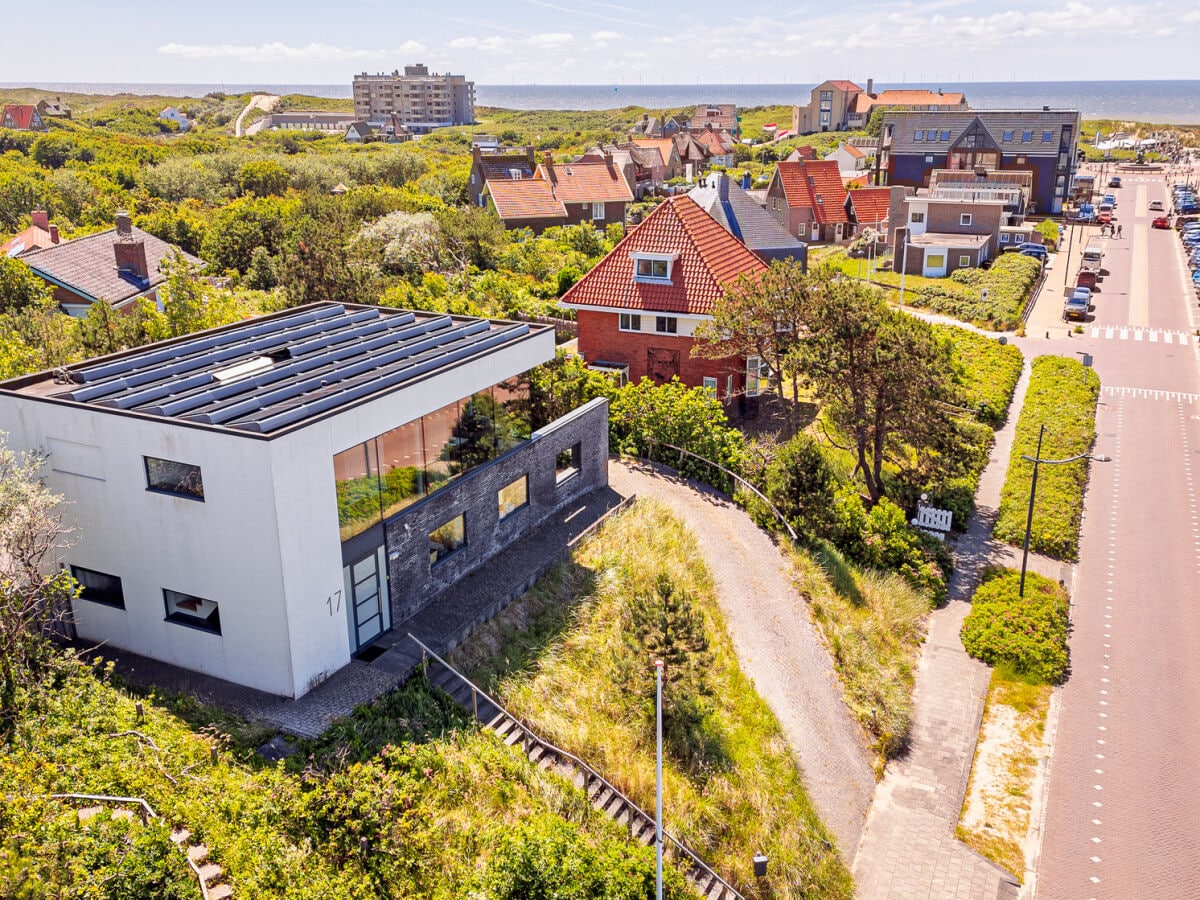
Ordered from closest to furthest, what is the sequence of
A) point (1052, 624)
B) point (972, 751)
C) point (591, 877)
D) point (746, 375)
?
point (591, 877)
point (972, 751)
point (1052, 624)
point (746, 375)

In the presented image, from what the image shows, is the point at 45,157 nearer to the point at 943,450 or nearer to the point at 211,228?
the point at 211,228

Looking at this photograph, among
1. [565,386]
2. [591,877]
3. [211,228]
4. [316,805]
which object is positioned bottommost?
[591,877]

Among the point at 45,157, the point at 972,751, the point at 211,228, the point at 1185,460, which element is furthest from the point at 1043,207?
the point at 45,157

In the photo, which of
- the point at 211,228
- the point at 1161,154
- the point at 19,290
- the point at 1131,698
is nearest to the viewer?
the point at 1131,698

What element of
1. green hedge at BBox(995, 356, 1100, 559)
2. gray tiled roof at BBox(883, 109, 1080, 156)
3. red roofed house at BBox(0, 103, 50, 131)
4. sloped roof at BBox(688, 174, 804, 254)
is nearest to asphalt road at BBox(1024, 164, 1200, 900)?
green hedge at BBox(995, 356, 1100, 559)

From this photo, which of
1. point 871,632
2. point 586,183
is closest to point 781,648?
point 871,632

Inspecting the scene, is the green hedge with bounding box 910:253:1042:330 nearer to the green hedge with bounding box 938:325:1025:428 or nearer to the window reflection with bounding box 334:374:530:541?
the green hedge with bounding box 938:325:1025:428

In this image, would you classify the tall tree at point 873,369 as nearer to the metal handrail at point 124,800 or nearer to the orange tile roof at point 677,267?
the orange tile roof at point 677,267

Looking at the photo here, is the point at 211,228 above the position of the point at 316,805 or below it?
above
